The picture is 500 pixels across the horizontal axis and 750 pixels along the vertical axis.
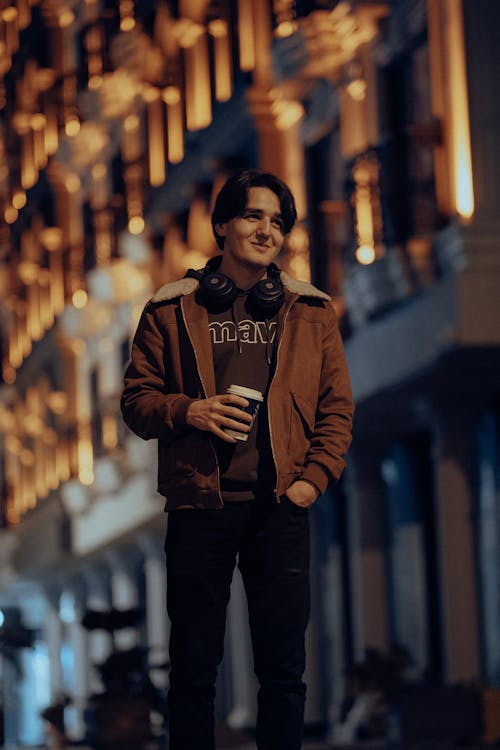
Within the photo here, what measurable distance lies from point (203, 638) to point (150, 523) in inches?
1039

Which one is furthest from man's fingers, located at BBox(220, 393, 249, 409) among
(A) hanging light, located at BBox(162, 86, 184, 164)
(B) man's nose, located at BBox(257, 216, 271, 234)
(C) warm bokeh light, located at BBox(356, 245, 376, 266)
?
(A) hanging light, located at BBox(162, 86, 184, 164)

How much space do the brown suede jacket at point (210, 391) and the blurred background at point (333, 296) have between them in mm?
3562

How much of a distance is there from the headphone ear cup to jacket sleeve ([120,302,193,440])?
181 millimetres

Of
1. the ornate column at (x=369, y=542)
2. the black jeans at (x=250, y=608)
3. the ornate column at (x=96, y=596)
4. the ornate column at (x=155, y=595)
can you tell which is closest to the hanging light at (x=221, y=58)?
the ornate column at (x=369, y=542)

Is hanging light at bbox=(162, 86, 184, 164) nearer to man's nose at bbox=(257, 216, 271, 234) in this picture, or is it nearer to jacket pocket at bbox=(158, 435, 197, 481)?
man's nose at bbox=(257, 216, 271, 234)

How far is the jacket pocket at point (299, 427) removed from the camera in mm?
5801

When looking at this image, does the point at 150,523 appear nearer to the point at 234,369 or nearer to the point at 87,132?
the point at 87,132

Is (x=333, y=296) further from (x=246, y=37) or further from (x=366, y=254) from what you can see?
(x=246, y=37)

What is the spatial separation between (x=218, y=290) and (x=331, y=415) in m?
0.49

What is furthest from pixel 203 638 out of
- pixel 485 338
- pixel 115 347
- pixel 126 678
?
pixel 115 347

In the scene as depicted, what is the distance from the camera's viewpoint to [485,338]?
16.8 meters

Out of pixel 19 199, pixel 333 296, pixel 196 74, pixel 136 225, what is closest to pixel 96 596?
pixel 19 199

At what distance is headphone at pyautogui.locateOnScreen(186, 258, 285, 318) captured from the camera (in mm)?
5844

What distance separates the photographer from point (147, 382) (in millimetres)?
5973
